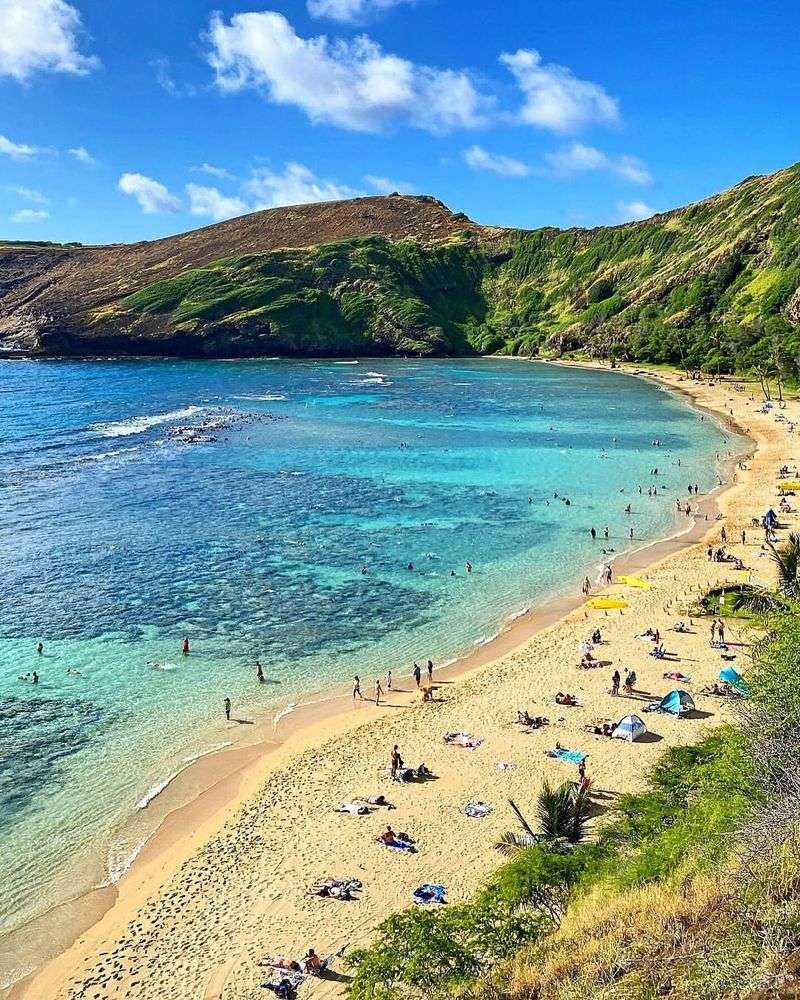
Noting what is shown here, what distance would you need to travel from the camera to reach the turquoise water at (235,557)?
86.3ft

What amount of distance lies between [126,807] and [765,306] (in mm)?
136212

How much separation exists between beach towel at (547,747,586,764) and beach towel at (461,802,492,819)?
3.66m

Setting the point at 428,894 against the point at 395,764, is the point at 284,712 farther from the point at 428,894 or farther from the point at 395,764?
the point at 428,894

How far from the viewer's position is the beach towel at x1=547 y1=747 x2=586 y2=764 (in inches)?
1000

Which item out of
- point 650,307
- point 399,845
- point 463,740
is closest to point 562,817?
point 399,845

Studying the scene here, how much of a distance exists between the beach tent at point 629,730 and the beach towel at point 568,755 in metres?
1.79

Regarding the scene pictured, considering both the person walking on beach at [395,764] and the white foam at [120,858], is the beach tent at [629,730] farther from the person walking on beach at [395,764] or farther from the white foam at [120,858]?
the white foam at [120,858]

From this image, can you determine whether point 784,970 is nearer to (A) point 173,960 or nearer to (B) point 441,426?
(A) point 173,960

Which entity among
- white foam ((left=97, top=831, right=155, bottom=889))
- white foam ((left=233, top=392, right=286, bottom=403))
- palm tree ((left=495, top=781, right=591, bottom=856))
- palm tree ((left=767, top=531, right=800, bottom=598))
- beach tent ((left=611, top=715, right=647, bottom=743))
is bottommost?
white foam ((left=97, top=831, right=155, bottom=889))

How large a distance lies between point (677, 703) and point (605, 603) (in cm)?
1073

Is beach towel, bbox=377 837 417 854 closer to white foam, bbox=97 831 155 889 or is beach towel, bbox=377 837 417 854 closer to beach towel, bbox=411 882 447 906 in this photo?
beach towel, bbox=411 882 447 906

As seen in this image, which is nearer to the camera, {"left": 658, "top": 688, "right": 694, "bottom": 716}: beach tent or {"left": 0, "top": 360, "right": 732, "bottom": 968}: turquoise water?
{"left": 0, "top": 360, "right": 732, "bottom": 968}: turquoise water

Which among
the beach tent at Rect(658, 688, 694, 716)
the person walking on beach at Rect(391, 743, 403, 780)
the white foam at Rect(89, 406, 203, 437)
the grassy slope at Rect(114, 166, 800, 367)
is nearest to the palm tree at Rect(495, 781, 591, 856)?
the person walking on beach at Rect(391, 743, 403, 780)

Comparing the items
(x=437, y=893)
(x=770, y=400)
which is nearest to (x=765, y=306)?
(x=770, y=400)
